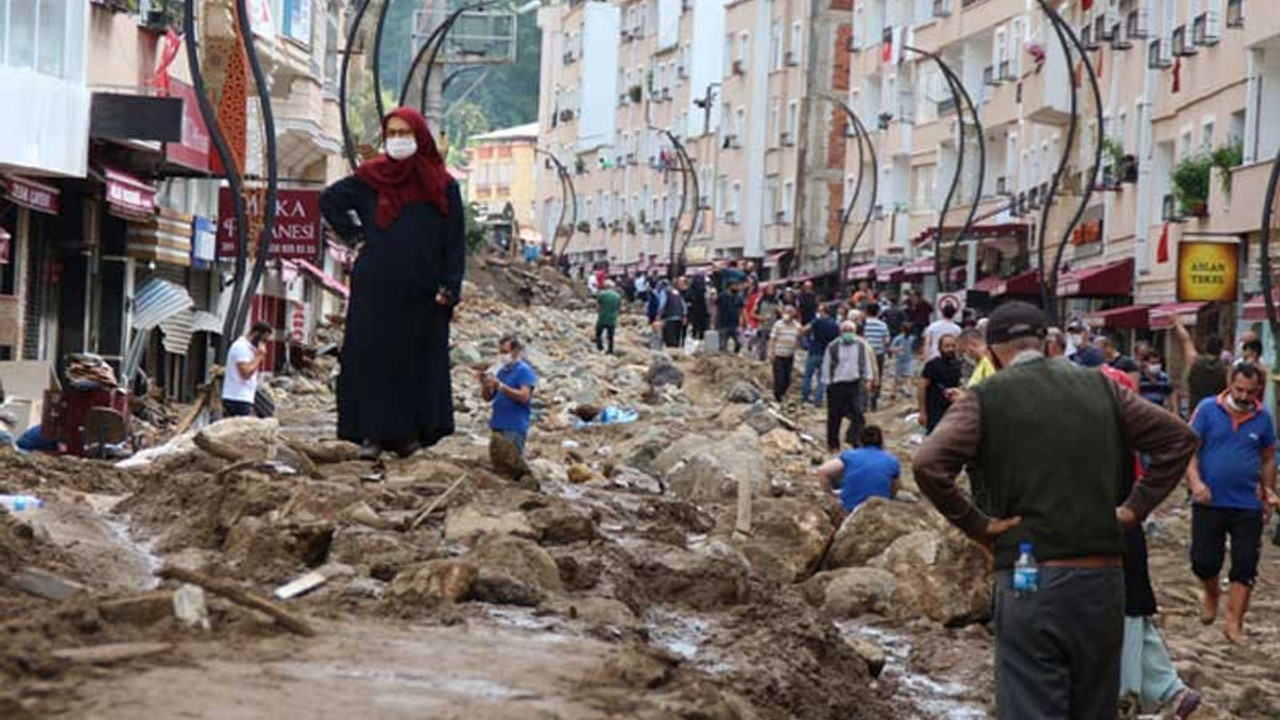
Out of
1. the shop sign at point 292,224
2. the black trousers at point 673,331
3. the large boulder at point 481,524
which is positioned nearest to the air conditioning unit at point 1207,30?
the shop sign at point 292,224

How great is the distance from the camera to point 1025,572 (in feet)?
30.0

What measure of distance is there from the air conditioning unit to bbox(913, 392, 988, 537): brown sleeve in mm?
36805

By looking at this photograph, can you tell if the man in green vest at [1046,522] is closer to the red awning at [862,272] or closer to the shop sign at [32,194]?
the shop sign at [32,194]

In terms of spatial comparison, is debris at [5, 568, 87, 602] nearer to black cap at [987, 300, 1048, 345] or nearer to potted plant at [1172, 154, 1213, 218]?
black cap at [987, 300, 1048, 345]

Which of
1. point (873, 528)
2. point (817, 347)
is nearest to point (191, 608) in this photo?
point (873, 528)

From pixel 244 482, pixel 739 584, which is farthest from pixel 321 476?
pixel 739 584

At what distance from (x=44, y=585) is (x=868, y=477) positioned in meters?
10.5

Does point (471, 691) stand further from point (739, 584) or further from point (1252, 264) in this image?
point (1252, 264)

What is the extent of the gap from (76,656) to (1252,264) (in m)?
34.7

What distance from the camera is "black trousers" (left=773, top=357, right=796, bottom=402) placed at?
42.9m

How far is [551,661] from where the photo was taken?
30.9 feet

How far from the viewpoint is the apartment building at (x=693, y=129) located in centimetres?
9294

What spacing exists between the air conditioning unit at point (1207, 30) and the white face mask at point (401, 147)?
103ft

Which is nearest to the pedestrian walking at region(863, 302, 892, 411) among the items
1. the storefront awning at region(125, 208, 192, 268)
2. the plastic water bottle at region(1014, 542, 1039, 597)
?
the storefront awning at region(125, 208, 192, 268)
